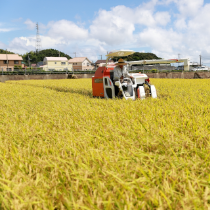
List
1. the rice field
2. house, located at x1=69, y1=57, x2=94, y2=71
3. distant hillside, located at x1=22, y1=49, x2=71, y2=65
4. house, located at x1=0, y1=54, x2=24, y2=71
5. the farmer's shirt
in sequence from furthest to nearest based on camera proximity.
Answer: distant hillside, located at x1=22, y1=49, x2=71, y2=65
house, located at x1=69, y1=57, x2=94, y2=71
house, located at x1=0, y1=54, x2=24, y2=71
the farmer's shirt
the rice field

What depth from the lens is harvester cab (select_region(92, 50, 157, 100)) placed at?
5.80 meters

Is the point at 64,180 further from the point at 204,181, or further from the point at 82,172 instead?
the point at 204,181

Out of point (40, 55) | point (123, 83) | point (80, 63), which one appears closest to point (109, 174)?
point (123, 83)

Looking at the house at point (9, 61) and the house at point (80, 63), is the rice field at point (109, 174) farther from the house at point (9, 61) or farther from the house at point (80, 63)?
the house at point (80, 63)

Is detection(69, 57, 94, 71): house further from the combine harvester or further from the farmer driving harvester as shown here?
the farmer driving harvester

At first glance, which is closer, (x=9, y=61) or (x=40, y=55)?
(x=9, y=61)

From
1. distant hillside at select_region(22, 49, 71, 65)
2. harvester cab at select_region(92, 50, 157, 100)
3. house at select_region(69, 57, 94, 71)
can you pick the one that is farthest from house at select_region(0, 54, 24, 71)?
harvester cab at select_region(92, 50, 157, 100)

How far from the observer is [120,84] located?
575cm

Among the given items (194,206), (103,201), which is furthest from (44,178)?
(194,206)

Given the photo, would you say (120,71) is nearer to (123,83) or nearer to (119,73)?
(119,73)

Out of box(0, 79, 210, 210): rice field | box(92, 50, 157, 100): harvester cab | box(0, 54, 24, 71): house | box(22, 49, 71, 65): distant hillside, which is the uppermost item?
box(22, 49, 71, 65): distant hillside

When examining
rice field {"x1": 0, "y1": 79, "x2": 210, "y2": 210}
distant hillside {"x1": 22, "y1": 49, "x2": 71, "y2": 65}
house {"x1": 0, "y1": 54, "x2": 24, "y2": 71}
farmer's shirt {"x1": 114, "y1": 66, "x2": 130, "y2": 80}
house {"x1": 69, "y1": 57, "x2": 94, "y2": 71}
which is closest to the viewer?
rice field {"x1": 0, "y1": 79, "x2": 210, "y2": 210}

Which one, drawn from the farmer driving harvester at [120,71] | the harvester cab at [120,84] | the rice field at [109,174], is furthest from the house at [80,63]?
the rice field at [109,174]

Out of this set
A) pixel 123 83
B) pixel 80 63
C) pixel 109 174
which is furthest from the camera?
pixel 80 63
